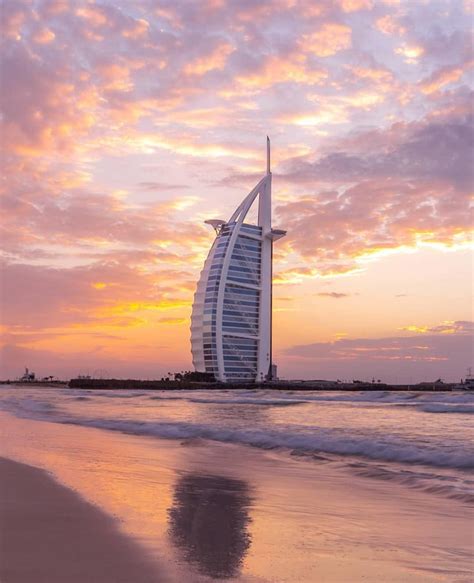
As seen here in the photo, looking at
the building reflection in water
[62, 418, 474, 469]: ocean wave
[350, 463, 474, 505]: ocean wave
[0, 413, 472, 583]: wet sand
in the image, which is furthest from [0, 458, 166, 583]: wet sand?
[62, 418, 474, 469]: ocean wave

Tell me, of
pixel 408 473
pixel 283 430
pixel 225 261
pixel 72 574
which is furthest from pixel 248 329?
pixel 72 574

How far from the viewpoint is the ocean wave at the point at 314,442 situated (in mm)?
11227

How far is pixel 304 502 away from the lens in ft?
22.5

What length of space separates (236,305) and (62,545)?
87.7 meters

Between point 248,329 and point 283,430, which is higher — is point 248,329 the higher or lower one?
the higher one

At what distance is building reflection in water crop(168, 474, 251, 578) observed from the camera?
4168 mm

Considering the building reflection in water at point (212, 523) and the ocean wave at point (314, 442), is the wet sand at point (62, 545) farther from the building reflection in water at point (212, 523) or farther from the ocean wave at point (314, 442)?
the ocean wave at point (314, 442)

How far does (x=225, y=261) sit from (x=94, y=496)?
83.9 m

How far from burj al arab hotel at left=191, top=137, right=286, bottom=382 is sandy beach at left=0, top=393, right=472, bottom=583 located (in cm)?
7933

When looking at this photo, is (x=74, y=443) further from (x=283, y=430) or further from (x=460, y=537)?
(x=460, y=537)

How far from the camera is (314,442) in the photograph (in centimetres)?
1358

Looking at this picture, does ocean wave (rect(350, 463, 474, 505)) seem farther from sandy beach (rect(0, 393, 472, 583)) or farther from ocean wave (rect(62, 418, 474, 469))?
ocean wave (rect(62, 418, 474, 469))

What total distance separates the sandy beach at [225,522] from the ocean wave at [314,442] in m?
0.99

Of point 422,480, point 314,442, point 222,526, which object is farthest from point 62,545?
point 314,442
